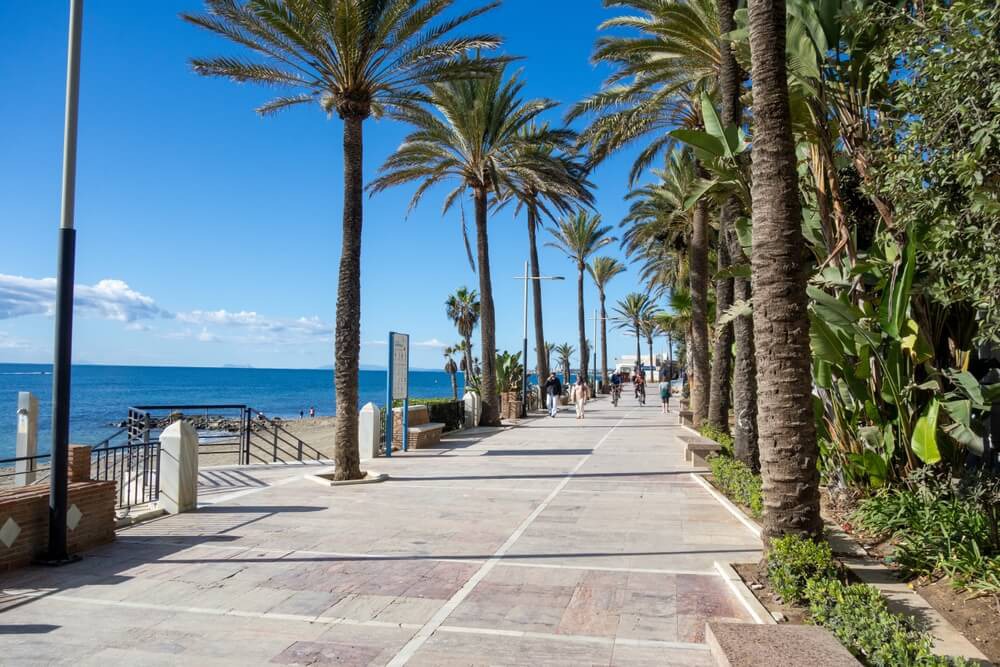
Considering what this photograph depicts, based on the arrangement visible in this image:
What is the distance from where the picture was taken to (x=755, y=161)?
19.7 feet

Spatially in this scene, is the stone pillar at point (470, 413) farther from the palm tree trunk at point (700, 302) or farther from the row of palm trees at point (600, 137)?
the palm tree trunk at point (700, 302)

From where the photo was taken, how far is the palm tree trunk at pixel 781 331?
5.62 m

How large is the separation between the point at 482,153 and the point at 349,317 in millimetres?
11059

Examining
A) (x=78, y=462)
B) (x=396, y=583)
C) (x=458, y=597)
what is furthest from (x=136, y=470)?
(x=458, y=597)

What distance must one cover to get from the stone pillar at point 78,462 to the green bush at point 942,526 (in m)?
8.90

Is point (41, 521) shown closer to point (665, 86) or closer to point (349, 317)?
point (349, 317)

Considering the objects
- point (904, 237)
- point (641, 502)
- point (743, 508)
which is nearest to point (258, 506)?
point (641, 502)

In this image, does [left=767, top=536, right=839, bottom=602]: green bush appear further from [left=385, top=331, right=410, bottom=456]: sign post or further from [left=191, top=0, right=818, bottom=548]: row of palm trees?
[left=385, top=331, right=410, bottom=456]: sign post

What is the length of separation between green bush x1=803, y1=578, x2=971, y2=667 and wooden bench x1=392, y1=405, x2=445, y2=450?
40.6 ft

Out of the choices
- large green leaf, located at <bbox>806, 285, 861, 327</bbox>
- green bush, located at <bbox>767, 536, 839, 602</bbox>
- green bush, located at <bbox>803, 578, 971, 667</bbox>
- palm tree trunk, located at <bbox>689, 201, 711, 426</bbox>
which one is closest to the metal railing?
green bush, located at <bbox>767, 536, 839, 602</bbox>

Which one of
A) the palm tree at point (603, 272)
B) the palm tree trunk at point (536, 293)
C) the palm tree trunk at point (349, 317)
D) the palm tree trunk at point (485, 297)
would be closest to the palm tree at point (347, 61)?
the palm tree trunk at point (349, 317)

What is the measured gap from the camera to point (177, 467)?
8.73 m

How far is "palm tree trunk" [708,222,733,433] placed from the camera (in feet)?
44.6

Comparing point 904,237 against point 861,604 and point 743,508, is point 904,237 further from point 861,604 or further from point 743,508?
point 861,604
